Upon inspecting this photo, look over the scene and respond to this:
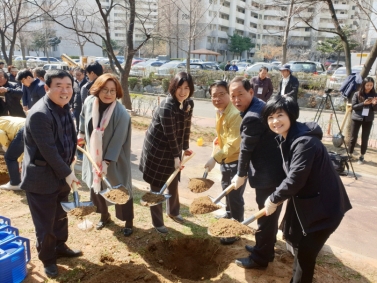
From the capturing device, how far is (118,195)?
10.0ft

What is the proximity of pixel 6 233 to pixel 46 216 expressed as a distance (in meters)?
0.39

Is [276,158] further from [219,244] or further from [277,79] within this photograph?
[277,79]

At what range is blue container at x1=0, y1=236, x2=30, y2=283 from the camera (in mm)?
2396

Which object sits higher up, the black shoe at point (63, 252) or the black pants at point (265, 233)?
the black pants at point (265, 233)

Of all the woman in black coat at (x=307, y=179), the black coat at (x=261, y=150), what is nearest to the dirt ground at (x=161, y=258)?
the woman in black coat at (x=307, y=179)

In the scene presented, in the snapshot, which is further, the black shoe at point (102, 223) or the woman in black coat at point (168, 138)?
the black shoe at point (102, 223)

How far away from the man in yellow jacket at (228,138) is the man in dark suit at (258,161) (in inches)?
12.6

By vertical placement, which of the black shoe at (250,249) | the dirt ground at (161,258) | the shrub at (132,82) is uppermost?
the shrub at (132,82)

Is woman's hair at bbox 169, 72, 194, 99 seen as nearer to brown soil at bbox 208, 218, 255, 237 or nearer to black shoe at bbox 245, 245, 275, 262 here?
brown soil at bbox 208, 218, 255, 237

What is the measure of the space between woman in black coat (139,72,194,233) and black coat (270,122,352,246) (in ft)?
4.11

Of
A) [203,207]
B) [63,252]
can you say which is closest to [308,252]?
[203,207]

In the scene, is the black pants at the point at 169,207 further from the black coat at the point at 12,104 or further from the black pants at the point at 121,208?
the black coat at the point at 12,104

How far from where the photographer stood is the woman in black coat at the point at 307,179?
214 cm

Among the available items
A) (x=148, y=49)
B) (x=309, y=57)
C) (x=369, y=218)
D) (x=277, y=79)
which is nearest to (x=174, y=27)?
(x=277, y=79)
